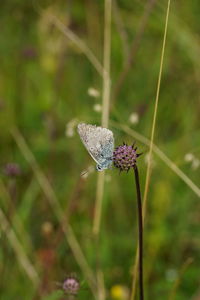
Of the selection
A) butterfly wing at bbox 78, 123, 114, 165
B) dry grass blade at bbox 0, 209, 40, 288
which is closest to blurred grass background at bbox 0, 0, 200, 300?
dry grass blade at bbox 0, 209, 40, 288

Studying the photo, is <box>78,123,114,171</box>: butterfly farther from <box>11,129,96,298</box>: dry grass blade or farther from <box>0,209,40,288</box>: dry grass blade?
<box>0,209,40,288</box>: dry grass blade

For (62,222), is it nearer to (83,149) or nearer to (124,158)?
(83,149)

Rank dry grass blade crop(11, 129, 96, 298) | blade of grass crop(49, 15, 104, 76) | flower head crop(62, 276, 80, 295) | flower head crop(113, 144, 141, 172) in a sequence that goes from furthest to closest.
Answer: blade of grass crop(49, 15, 104, 76) → dry grass blade crop(11, 129, 96, 298) → flower head crop(62, 276, 80, 295) → flower head crop(113, 144, 141, 172)

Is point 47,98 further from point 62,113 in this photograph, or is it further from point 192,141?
point 192,141

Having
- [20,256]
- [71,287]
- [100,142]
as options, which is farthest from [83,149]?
[100,142]

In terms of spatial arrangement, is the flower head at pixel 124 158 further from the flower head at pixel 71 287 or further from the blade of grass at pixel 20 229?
the blade of grass at pixel 20 229

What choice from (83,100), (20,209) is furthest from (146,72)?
(20,209)

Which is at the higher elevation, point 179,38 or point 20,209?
point 179,38
